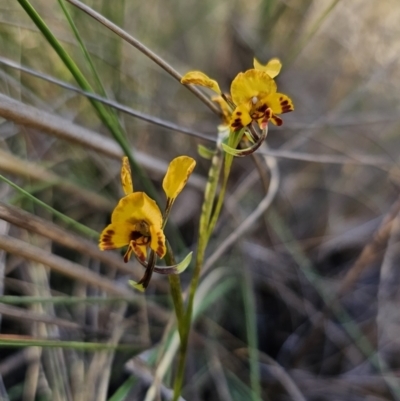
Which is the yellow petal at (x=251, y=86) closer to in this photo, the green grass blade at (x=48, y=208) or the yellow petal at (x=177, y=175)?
the yellow petal at (x=177, y=175)

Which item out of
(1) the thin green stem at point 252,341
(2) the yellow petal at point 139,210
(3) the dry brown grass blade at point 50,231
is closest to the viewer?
(2) the yellow petal at point 139,210

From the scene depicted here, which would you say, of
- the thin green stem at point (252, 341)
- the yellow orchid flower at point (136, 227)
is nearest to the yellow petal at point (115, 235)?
A: the yellow orchid flower at point (136, 227)

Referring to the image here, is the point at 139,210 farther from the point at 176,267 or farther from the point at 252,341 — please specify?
the point at 252,341

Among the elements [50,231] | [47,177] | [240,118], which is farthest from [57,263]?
[240,118]

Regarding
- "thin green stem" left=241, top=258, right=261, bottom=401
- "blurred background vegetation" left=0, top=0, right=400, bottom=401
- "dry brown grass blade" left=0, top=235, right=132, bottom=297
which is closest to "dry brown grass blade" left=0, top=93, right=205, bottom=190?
"blurred background vegetation" left=0, top=0, right=400, bottom=401

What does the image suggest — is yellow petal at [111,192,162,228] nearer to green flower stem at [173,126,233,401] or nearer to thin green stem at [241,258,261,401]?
green flower stem at [173,126,233,401]

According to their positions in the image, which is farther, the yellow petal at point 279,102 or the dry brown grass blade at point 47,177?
the dry brown grass blade at point 47,177

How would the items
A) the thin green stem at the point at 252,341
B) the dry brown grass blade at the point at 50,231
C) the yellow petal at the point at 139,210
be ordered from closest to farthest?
1. the yellow petal at the point at 139,210
2. the dry brown grass blade at the point at 50,231
3. the thin green stem at the point at 252,341
